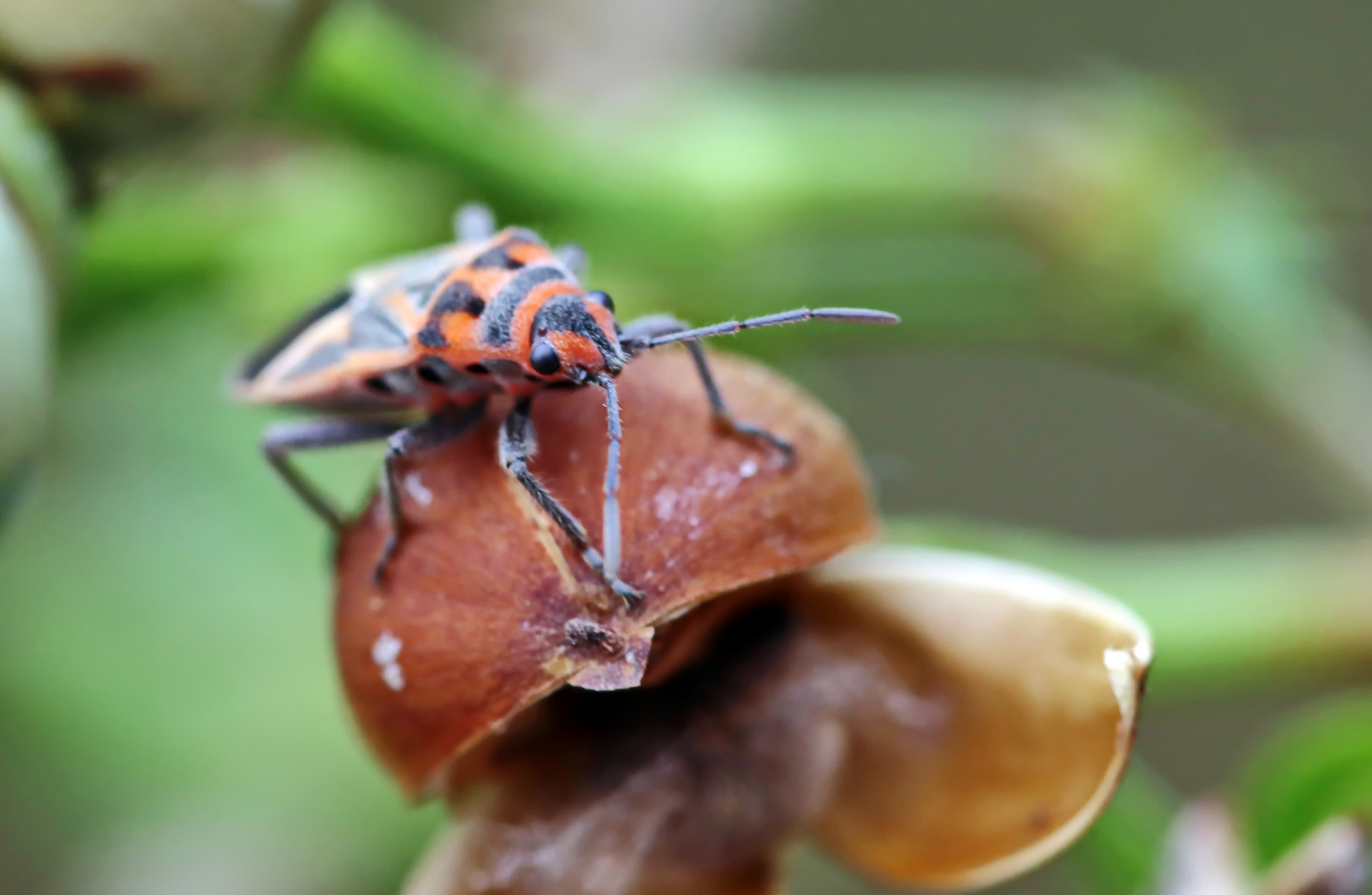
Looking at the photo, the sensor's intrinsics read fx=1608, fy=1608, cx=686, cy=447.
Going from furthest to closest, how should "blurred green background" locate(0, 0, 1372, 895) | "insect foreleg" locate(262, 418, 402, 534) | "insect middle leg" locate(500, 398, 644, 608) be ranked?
"blurred green background" locate(0, 0, 1372, 895), "insect foreleg" locate(262, 418, 402, 534), "insect middle leg" locate(500, 398, 644, 608)

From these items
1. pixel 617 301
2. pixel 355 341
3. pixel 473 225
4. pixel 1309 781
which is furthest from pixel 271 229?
pixel 1309 781

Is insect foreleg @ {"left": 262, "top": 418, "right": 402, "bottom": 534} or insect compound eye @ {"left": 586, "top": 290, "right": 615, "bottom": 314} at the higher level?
insect compound eye @ {"left": 586, "top": 290, "right": 615, "bottom": 314}

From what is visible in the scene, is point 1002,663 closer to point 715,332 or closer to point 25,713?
point 715,332

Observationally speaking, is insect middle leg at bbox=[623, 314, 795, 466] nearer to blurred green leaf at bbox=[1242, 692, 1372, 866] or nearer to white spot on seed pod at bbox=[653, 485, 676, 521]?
white spot on seed pod at bbox=[653, 485, 676, 521]

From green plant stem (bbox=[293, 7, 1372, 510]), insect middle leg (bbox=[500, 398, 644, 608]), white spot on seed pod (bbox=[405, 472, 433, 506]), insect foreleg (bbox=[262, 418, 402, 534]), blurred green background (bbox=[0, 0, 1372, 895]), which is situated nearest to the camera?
insect middle leg (bbox=[500, 398, 644, 608])

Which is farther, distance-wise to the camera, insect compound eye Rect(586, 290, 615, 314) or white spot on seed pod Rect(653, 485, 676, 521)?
insect compound eye Rect(586, 290, 615, 314)

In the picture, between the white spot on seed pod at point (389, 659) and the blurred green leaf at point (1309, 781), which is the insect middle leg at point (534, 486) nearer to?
the white spot on seed pod at point (389, 659)

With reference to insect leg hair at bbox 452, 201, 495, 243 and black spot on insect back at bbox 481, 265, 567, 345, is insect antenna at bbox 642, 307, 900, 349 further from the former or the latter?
insect leg hair at bbox 452, 201, 495, 243

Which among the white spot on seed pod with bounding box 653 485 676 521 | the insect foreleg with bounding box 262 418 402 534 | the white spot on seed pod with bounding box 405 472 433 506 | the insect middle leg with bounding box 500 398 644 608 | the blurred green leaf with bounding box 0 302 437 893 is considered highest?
the white spot on seed pod with bounding box 653 485 676 521

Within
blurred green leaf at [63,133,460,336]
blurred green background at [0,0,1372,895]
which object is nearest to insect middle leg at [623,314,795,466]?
blurred green background at [0,0,1372,895]
